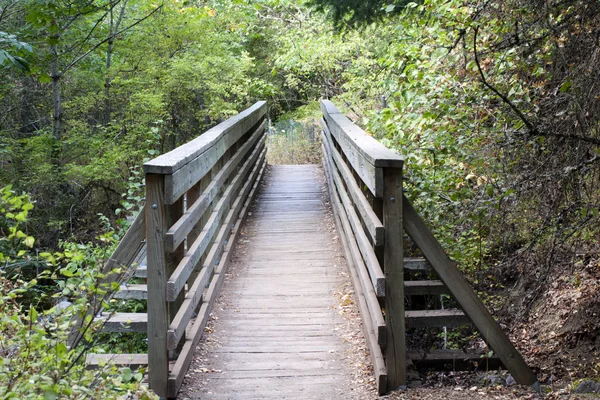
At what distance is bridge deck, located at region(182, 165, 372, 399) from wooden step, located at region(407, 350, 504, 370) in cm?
49

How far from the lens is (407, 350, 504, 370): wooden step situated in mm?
4242

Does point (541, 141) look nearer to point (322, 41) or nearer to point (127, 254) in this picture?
point (127, 254)

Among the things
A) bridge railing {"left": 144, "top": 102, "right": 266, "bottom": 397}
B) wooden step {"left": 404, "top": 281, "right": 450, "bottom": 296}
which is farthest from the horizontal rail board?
wooden step {"left": 404, "top": 281, "right": 450, "bottom": 296}

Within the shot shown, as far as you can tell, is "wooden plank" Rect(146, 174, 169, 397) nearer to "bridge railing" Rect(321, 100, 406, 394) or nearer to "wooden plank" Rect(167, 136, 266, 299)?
"wooden plank" Rect(167, 136, 266, 299)

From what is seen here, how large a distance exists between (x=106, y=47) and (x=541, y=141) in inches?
449

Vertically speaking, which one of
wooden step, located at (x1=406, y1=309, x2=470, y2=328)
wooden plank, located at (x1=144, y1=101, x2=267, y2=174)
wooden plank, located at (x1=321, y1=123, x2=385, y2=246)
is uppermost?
wooden plank, located at (x1=144, y1=101, x2=267, y2=174)

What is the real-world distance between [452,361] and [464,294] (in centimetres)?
56

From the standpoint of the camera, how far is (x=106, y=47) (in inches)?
539

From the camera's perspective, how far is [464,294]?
406 cm

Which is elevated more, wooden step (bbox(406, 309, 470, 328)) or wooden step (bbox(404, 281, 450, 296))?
wooden step (bbox(404, 281, 450, 296))

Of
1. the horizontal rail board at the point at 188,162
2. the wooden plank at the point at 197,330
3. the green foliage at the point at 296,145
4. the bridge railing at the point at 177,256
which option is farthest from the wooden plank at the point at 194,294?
the green foliage at the point at 296,145

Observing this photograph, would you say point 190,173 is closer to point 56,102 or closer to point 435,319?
point 435,319

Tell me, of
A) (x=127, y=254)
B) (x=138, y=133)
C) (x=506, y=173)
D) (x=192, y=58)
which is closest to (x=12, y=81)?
(x=138, y=133)

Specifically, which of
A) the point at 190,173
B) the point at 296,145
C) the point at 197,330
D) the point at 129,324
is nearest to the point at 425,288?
the point at 197,330
